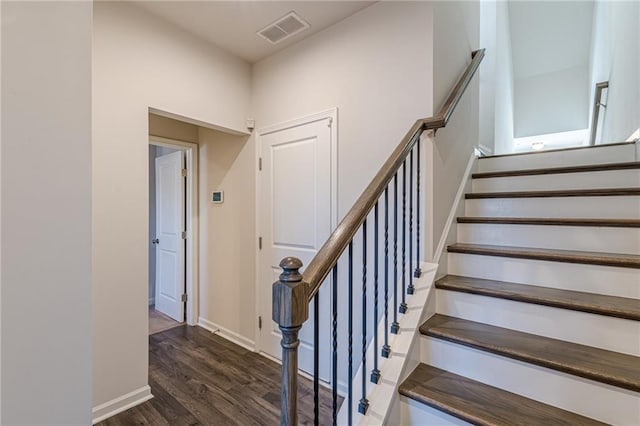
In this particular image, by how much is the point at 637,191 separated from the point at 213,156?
3.43 meters

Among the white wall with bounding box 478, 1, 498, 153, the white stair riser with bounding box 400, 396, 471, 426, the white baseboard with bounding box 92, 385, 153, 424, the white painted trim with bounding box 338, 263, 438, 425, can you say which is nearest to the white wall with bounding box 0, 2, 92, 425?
the white painted trim with bounding box 338, 263, 438, 425

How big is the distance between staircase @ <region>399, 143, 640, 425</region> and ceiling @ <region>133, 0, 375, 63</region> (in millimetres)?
1782

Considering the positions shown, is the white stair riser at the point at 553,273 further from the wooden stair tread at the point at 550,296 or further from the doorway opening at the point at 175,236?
the doorway opening at the point at 175,236

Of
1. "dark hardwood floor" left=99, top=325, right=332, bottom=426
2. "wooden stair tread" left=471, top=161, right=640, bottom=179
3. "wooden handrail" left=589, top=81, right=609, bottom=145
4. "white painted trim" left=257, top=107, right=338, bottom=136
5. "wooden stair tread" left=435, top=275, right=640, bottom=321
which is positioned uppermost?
"wooden handrail" left=589, top=81, right=609, bottom=145

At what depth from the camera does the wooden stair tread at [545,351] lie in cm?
112

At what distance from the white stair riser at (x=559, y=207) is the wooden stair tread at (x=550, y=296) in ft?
2.05

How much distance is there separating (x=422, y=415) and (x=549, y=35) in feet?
20.9

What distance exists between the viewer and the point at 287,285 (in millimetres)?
837

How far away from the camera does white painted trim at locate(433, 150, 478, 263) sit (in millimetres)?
1898

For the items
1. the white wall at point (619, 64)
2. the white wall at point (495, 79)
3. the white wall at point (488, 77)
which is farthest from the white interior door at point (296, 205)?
the white wall at point (619, 64)

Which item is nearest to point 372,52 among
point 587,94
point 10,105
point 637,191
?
point 637,191

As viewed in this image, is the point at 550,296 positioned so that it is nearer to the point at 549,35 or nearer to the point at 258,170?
the point at 258,170

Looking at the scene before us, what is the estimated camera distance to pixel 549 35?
5.09 m

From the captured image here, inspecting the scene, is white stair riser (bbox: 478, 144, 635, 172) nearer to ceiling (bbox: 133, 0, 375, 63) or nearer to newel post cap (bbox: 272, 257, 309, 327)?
ceiling (bbox: 133, 0, 375, 63)
